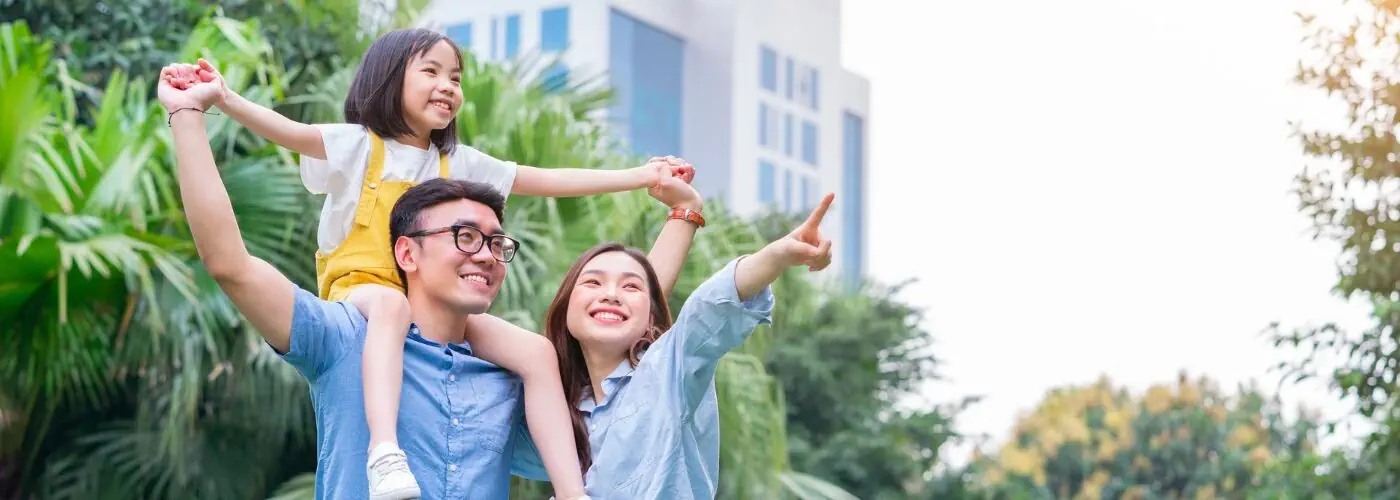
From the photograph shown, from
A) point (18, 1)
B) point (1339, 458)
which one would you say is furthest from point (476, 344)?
point (18, 1)

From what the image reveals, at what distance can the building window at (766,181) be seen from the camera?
155 feet

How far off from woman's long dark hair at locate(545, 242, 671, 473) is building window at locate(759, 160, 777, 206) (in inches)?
1718

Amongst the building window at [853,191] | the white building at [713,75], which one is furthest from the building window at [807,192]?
the building window at [853,191]

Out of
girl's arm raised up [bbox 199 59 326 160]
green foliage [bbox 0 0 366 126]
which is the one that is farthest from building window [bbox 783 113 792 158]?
girl's arm raised up [bbox 199 59 326 160]

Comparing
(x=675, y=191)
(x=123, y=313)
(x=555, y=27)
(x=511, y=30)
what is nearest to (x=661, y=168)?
(x=675, y=191)

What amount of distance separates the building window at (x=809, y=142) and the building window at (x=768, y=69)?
1878 millimetres

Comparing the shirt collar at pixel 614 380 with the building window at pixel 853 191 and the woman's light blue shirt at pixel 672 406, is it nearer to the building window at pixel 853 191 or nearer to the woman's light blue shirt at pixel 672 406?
the woman's light blue shirt at pixel 672 406

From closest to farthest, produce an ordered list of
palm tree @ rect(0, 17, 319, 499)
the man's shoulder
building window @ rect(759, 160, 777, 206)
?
1. the man's shoulder
2. palm tree @ rect(0, 17, 319, 499)
3. building window @ rect(759, 160, 777, 206)

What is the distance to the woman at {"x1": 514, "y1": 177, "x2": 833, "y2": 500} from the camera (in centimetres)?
286

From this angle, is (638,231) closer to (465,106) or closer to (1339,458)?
(465,106)

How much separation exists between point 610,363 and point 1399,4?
21.3ft

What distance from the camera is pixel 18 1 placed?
12.0 meters

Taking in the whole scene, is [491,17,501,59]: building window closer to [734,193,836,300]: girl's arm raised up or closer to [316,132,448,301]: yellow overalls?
[316,132,448,301]: yellow overalls

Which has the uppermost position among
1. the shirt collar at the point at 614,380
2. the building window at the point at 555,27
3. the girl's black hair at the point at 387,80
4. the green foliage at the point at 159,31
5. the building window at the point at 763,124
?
the building window at the point at 555,27
